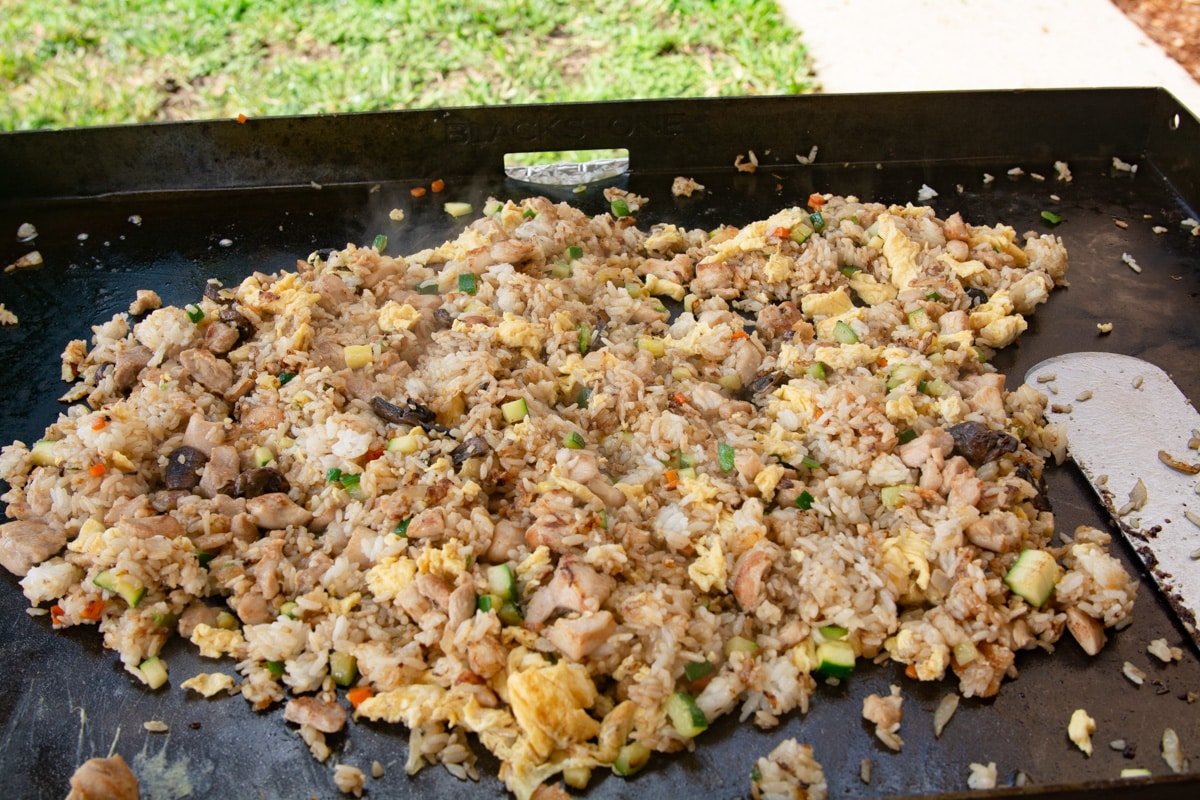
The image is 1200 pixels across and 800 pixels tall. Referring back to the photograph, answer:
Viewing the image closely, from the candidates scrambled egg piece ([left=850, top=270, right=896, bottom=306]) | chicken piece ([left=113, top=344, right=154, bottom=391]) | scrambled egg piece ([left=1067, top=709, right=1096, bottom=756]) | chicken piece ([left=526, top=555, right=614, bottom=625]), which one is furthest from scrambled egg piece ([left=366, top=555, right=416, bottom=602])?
scrambled egg piece ([left=850, top=270, right=896, bottom=306])

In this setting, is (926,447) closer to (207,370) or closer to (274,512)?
(274,512)

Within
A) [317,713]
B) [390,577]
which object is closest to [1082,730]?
[390,577]

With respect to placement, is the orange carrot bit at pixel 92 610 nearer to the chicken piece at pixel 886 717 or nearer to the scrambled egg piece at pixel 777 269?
the chicken piece at pixel 886 717

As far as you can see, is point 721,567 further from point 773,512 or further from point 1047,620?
point 1047,620

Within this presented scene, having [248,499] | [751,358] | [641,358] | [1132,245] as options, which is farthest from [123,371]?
[1132,245]

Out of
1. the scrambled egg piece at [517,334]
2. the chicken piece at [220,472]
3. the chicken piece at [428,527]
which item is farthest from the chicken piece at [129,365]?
the chicken piece at [428,527]

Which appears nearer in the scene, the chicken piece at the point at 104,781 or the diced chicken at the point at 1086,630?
the chicken piece at the point at 104,781
